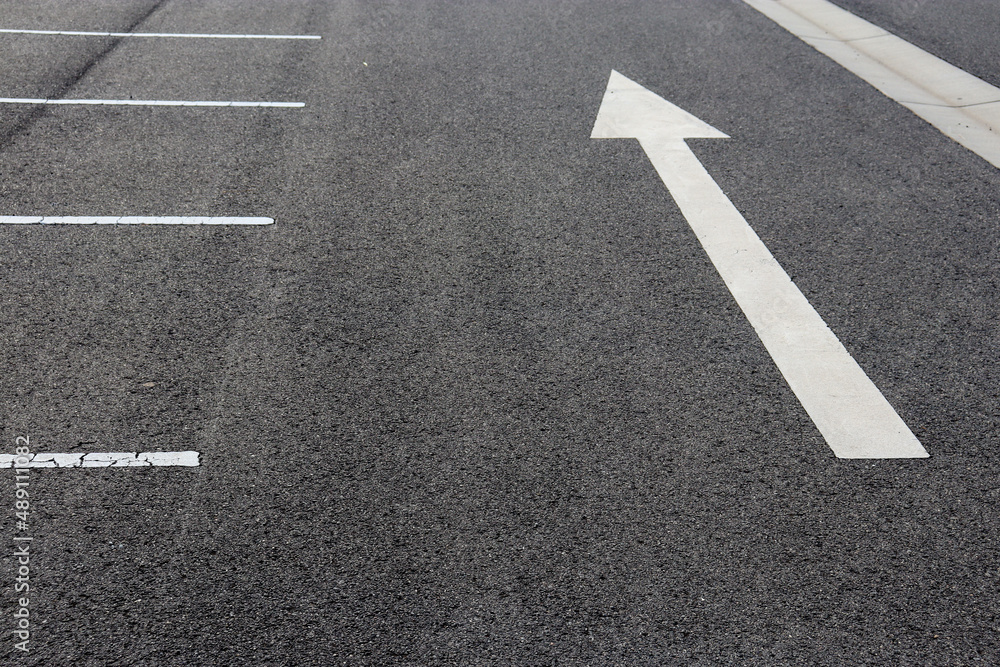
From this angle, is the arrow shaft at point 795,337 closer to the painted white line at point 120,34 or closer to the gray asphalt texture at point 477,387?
the gray asphalt texture at point 477,387

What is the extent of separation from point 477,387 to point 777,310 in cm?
187

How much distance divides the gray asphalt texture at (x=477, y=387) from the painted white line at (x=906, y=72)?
1.63 feet

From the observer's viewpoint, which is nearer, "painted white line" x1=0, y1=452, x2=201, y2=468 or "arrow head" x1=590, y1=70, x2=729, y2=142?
"painted white line" x1=0, y1=452, x2=201, y2=468

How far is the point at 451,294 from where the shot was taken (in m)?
4.89

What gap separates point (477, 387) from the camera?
4.16 meters

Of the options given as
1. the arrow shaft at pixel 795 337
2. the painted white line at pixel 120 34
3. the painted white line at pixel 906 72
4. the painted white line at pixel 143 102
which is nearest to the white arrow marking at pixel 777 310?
the arrow shaft at pixel 795 337

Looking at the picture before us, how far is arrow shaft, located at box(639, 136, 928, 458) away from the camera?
395 centimetres

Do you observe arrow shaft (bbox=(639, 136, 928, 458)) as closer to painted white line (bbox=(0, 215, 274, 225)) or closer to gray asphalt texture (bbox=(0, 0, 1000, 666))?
gray asphalt texture (bbox=(0, 0, 1000, 666))

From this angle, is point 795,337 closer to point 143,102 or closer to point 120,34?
point 143,102

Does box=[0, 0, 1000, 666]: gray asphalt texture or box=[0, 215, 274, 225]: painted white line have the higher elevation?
box=[0, 0, 1000, 666]: gray asphalt texture

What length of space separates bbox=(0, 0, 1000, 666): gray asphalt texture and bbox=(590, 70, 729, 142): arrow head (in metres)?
0.18

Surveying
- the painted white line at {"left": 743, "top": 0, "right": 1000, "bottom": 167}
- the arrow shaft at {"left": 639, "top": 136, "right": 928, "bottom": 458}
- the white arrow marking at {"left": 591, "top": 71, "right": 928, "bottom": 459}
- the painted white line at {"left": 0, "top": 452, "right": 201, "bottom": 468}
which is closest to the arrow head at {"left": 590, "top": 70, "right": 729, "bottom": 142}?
the white arrow marking at {"left": 591, "top": 71, "right": 928, "bottom": 459}

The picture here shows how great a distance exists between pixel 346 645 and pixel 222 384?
1.67 meters

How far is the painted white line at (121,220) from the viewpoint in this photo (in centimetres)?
545
